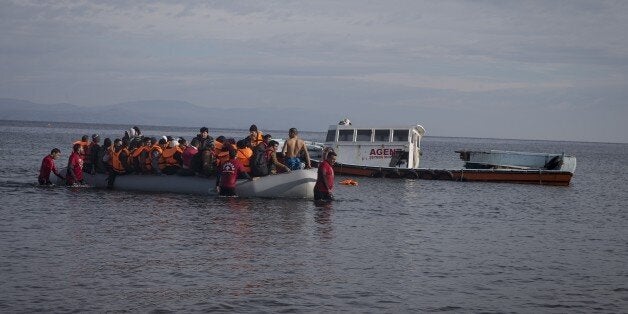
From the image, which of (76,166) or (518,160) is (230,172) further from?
(518,160)

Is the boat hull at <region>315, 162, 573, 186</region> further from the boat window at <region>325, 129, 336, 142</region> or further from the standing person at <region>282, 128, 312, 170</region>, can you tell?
the standing person at <region>282, 128, 312, 170</region>

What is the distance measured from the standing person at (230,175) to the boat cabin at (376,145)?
1501cm

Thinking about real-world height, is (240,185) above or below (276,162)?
below

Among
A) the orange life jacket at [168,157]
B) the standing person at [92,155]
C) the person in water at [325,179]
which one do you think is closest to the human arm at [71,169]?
the standing person at [92,155]

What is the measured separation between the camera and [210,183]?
26203mm

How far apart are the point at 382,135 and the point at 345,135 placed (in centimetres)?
170

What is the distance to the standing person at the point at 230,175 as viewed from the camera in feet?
81.2

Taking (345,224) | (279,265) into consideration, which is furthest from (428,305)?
(345,224)

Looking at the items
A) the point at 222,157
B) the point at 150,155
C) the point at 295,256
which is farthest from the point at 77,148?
the point at 295,256

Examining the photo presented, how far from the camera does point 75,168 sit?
28047 millimetres

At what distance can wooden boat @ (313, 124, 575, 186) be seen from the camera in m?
39.3

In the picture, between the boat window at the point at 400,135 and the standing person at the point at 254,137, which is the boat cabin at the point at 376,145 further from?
the standing person at the point at 254,137

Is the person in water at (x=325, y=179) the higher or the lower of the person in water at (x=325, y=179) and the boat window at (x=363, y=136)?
the lower

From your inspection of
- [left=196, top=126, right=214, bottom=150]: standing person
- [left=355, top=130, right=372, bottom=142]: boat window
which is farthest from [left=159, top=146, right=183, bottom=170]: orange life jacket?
[left=355, top=130, right=372, bottom=142]: boat window
